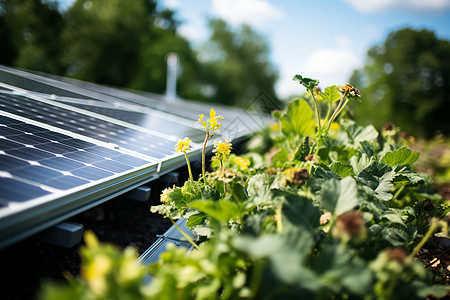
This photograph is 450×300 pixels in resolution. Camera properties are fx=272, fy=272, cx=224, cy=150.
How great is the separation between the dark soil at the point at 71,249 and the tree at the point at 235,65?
3351cm

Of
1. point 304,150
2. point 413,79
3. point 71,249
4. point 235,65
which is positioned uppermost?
point 413,79

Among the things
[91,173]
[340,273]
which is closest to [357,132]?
[340,273]

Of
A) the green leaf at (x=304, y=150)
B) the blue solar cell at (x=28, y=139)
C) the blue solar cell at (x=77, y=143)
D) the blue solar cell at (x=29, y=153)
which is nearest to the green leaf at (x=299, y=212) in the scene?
Answer: the green leaf at (x=304, y=150)

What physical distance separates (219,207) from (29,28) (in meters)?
31.8

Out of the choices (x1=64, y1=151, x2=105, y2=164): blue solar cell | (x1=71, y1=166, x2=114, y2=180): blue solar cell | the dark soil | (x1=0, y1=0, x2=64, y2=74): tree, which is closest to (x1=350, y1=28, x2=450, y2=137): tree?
the dark soil

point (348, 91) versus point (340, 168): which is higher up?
point (348, 91)

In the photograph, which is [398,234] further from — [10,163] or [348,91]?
[10,163]

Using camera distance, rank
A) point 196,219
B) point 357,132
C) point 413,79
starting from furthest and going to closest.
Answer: point 413,79, point 357,132, point 196,219

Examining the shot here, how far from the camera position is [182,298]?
2.88 feet

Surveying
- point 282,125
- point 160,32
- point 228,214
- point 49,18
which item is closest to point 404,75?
point 160,32

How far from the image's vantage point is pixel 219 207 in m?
1.06

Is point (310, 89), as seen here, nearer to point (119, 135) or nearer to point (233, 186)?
point (233, 186)

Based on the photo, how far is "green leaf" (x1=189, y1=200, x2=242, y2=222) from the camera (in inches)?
40.6

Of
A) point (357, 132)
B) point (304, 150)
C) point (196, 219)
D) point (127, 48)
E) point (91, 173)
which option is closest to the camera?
point (196, 219)
